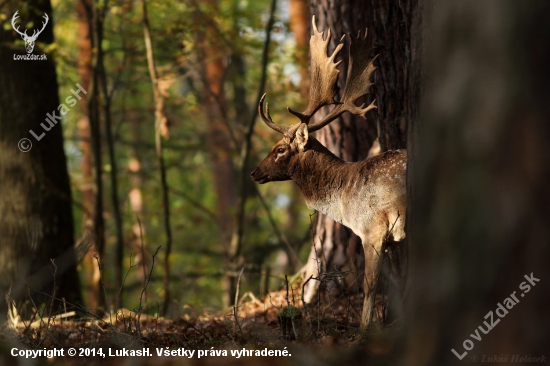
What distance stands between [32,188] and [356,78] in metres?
4.58

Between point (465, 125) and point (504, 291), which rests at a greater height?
point (465, 125)

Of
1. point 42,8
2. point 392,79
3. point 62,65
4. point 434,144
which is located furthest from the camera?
point 62,65

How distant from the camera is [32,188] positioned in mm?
7695

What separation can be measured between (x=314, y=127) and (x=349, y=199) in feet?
2.89

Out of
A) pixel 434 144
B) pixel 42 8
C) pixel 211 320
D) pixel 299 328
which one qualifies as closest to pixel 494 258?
pixel 434 144

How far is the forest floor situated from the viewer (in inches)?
123

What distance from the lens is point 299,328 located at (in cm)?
492

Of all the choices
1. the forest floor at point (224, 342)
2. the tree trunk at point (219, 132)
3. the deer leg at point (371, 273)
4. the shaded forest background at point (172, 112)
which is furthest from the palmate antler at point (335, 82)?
the tree trunk at point (219, 132)

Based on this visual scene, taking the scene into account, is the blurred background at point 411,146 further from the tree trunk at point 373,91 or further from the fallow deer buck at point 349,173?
the fallow deer buck at point 349,173

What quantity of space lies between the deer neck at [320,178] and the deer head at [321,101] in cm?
8

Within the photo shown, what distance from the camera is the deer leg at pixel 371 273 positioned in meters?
4.88

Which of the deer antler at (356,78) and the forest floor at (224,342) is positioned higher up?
the deer antler at (356,78)

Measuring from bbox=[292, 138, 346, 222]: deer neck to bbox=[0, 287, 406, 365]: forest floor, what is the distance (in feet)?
2.92

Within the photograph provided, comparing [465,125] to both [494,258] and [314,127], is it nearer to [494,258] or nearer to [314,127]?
[494,258]
